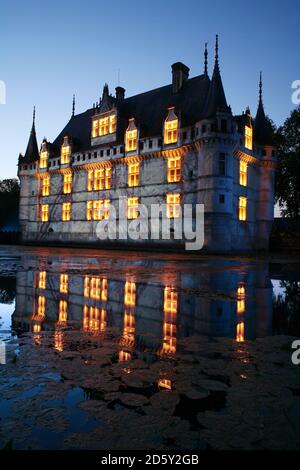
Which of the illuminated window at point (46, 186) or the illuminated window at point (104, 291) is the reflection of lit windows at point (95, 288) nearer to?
the illuminated window at point (104, 291)

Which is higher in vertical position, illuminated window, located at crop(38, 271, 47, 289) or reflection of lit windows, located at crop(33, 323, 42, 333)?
illuminated window, located at crop(38, 271, 47, 289)

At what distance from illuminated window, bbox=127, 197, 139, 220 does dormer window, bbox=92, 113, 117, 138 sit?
8344 millimetres

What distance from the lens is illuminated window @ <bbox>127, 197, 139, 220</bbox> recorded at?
31625 mm

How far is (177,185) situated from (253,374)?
2647cm

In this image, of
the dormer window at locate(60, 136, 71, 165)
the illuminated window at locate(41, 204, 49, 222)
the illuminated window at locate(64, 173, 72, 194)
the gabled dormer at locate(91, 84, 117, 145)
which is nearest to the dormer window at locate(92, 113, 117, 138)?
the gabled dormer at locate(91, 84, 117, 145)

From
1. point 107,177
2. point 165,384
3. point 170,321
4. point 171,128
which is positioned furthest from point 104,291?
point 107,177

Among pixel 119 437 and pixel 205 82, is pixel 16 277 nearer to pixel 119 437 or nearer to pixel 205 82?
pixel 119 437

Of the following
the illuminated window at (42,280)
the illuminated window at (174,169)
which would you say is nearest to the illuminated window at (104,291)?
the illuminated window at (42,280)

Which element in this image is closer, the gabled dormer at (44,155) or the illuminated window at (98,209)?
the illuminated window at (98,209)

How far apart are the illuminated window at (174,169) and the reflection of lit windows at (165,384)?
2680cm

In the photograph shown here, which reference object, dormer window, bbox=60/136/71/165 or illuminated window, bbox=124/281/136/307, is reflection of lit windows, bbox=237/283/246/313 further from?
dormer window, bbox=60/136/71/165

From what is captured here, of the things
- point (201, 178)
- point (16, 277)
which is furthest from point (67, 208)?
point (16, 277)

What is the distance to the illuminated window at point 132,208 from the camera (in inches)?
1245

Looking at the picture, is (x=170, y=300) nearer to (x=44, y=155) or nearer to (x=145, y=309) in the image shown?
(x=145, y=309)
